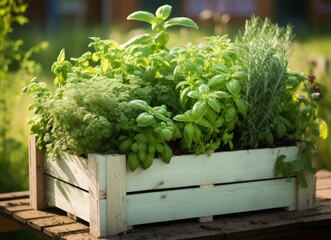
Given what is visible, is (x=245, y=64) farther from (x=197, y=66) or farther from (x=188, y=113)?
(x=188, y=113)

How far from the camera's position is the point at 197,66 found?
3111mm

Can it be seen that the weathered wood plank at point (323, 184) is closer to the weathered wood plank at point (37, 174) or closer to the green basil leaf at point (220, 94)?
the green basil leaf at point (220, 94)

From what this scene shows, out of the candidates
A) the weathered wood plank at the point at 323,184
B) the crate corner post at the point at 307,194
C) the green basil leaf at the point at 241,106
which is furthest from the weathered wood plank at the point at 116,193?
the weathered wood plank at the point at 323,184

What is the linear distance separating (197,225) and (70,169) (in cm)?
55

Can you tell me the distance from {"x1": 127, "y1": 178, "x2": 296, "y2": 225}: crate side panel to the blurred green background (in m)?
1.45

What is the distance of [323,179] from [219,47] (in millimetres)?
Answer: 1074

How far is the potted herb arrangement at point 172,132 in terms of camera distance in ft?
9.14

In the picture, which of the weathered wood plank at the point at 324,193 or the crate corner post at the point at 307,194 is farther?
the weathered wood plank at the point at 324,193

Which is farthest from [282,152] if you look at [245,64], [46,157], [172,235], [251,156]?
[46,157]

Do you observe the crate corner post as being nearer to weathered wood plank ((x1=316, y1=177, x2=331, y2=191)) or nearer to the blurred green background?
weathered wood plank ((x1=316, y1=177, x2=331, y2=191))

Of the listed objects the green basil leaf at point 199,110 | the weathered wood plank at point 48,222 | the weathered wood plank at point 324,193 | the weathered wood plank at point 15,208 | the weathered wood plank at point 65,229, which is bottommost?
the weathered wood plank at point 65,229

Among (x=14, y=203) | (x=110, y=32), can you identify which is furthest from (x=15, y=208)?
(x=110, y=32)

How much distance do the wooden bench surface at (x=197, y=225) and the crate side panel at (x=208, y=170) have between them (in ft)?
0.54

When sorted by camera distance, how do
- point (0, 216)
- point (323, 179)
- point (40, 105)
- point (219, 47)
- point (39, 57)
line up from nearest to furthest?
1. point (40, 105)
2. point (219, 47)
3. point (0, 216)
4. point (323, 179)
5. point (39, 57)
